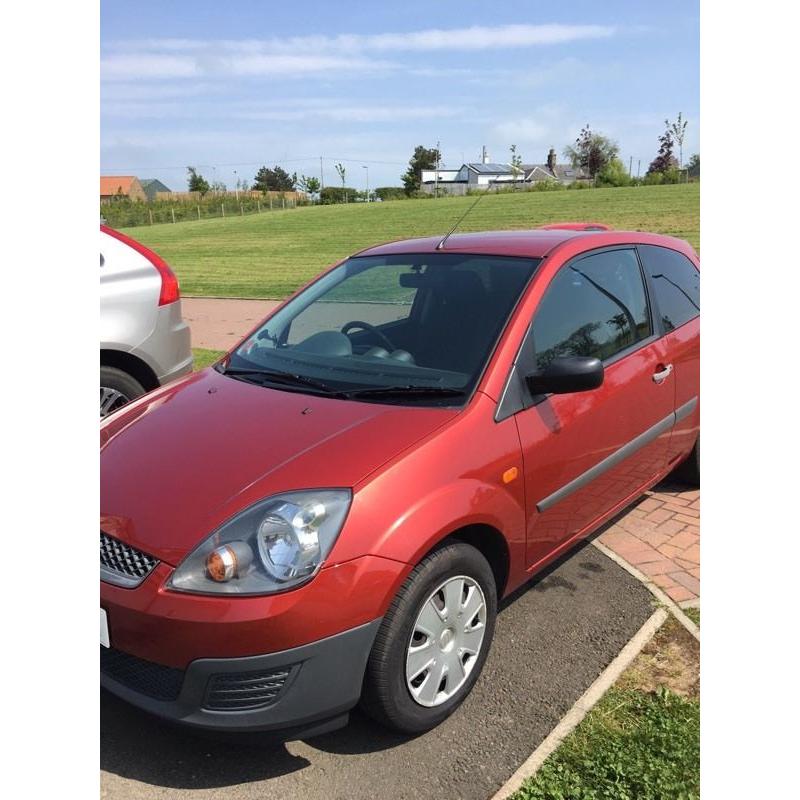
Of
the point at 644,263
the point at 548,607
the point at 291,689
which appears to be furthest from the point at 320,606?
the point at 644,263

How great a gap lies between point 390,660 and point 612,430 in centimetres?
164

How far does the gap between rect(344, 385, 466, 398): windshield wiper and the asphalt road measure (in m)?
1.10

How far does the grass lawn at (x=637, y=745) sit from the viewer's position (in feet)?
8.04

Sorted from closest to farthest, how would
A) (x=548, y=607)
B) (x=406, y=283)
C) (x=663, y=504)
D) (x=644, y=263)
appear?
(x=548, y=607) → (x=406, y=283) → (x=644, y=263) → (x=663, y=504)

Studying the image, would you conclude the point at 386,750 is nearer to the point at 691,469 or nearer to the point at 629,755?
the point at 629,755

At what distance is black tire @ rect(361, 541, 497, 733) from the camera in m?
2.54

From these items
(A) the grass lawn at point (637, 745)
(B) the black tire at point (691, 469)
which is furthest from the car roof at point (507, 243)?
(A) the grass lawn at point (637, 745)

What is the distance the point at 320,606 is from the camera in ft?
7.84

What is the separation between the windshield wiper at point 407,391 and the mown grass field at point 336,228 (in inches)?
472

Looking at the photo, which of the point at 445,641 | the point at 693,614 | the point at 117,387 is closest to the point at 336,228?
the point at 117,387

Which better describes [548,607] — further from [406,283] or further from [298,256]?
[298,256]

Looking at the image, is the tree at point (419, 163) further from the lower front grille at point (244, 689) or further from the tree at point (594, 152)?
the lower front grille at point (244, 689)

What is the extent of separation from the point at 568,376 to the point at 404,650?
121 cm

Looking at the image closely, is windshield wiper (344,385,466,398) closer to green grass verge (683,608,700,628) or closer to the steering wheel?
the steering wheel
